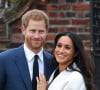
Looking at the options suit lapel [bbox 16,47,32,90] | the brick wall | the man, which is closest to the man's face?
the man

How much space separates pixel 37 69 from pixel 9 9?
196cm

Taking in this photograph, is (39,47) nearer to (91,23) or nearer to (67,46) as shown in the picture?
(67,46)

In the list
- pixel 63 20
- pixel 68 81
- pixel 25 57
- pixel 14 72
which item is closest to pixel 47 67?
pixel 25 57

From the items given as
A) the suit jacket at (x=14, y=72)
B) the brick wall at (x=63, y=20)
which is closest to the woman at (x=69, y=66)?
the suit jacket at (x=14, y=72)

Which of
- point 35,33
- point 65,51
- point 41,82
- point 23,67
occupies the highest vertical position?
point 35,33

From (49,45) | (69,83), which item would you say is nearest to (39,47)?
(69,83)

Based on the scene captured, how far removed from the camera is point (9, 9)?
586 cm

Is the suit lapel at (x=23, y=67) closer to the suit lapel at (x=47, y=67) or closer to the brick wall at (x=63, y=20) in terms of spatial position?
the suit lapel at (x=47, y=67)

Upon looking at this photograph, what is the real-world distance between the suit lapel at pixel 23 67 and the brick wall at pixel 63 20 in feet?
5.44

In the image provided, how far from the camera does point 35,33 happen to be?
3967mm

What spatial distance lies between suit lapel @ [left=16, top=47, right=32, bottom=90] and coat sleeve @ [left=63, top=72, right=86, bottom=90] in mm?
402

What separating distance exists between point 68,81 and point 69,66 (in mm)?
177

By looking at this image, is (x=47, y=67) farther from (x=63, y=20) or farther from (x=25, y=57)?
(x=63, y=20)

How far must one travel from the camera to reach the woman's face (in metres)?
3.86
